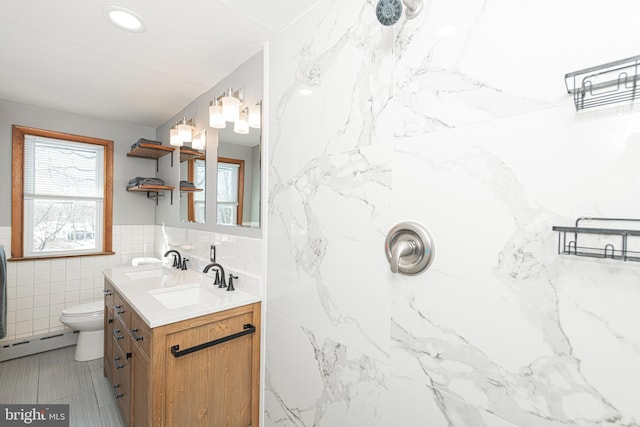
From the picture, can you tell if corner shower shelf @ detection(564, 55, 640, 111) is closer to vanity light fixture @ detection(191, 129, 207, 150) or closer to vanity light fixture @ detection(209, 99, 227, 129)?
vanity light fixture @ detection(209, 99, 227, 129)

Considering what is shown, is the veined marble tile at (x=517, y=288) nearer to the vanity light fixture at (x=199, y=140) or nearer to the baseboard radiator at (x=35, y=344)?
the vanity light fixture at (x=199, y=140)

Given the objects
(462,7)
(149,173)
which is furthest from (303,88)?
(149,173)

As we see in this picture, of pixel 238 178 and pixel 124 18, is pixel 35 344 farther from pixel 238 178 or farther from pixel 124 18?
pixel 124 18

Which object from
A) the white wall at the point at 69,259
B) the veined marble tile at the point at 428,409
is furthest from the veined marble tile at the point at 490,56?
the white wall at the point at 69,259

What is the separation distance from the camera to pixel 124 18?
5.11 feet

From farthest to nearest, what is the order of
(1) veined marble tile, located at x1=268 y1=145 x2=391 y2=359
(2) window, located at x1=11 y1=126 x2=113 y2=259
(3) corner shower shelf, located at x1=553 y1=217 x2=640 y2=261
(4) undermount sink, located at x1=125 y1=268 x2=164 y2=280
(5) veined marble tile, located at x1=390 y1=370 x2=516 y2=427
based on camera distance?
(2) window, located at x1=11 y1=126 x2=113 y2=259
(4) undermount sink, located at x1=125 y1=268 x2=164 y2=280
(1) veined marble tile, located at x1=268 y1=145 x2=391 y2=359
(5) veined marble tile, located at x1=390 y1=370 x2=516 y2=427
(3) corner shower shelf, located at x1=553 y1=217 x2=640 y2=261

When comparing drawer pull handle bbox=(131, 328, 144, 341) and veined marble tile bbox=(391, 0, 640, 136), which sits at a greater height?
veined marble tile bbox=(391, 0, 640, 136)

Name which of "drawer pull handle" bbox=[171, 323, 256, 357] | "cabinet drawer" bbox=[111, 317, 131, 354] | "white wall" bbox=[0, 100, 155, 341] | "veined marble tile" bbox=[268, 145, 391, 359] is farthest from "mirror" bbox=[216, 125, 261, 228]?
"white wall" bbox=[0, 100, 155, 341]

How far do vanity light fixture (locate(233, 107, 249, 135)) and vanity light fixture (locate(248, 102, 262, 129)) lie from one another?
46 mm

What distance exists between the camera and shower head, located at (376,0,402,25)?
3.10 ft

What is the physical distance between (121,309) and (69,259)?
1681 millimetres

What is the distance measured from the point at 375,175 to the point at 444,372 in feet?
2.38

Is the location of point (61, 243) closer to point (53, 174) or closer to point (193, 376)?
point (53, 174)

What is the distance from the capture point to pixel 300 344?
1.48 metres
